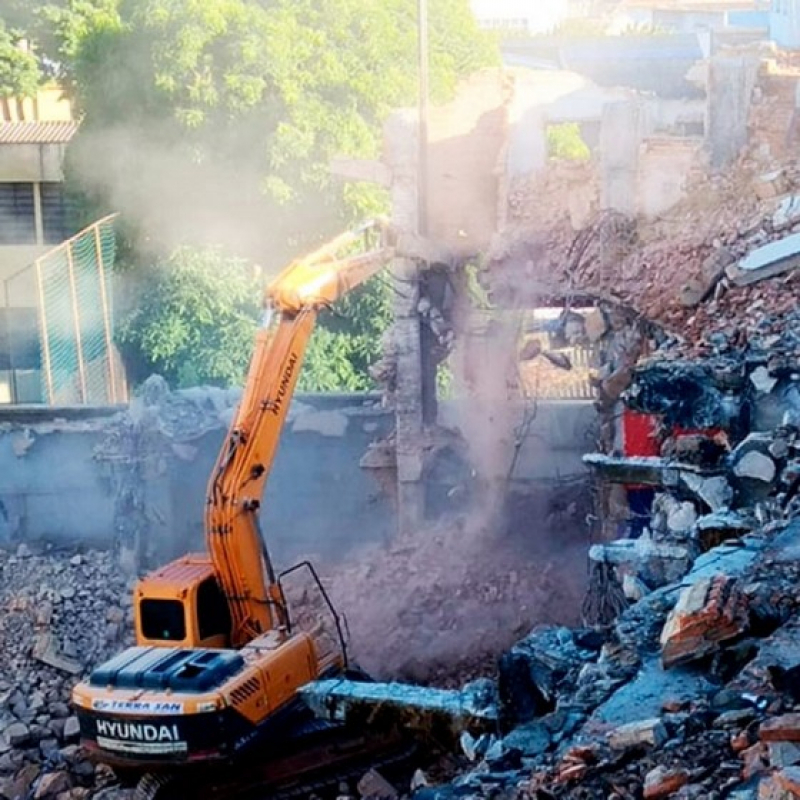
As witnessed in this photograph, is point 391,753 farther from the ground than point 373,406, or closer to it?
closer to it

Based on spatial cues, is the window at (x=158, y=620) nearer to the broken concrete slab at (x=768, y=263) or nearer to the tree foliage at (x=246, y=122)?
the broken concrete slab at (x=768, y=263)

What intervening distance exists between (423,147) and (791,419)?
8242mm

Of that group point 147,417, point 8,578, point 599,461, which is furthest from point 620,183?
point 8,578

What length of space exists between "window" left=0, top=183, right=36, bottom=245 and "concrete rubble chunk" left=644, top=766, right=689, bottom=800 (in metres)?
24.8

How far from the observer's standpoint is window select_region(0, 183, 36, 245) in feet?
88.2

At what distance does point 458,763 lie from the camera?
10.1 m

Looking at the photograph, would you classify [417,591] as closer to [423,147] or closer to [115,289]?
[423,147]

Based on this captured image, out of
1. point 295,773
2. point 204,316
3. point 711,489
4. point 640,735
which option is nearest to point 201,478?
point 204,316

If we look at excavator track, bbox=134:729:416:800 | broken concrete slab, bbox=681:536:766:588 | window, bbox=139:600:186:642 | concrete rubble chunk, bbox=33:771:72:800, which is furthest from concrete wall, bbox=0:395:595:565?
broken concrete slab, bbox=681:536:766:588

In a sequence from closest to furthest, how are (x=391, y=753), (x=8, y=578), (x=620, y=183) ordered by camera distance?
(x=391, y=753), (x=620, y=183), (x=8, y=578)

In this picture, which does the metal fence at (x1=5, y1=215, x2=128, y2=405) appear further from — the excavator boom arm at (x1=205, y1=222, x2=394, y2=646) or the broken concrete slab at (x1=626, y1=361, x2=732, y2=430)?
the broken concrete slab at (x1=626, y1=361, x2=732, y2=430)

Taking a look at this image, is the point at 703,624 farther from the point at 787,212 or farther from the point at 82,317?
the point at 82,317

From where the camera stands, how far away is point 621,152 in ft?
42.2

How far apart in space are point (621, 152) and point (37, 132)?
17.3 metres
